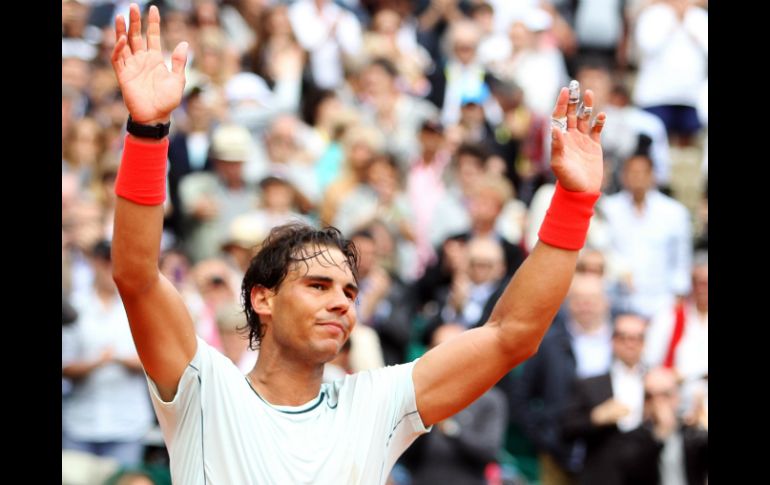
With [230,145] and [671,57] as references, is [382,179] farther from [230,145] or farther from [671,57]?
[671,57]

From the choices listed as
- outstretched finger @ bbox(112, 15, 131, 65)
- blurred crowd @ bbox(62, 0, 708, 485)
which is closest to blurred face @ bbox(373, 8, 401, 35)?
blurred crowd @ bbox(62, 0, 708, 485)

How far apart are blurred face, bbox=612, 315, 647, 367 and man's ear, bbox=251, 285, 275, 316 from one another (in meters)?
4.22

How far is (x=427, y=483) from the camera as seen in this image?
790cm

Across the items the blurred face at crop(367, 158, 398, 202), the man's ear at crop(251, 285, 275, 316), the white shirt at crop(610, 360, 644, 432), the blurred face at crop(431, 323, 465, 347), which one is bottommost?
the white shirt at crop(610, 360, 644, 432)

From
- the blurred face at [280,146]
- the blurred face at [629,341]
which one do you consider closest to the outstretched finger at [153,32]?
the blurred face at [629,341]

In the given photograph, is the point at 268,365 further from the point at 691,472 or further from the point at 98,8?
the point at 98,8

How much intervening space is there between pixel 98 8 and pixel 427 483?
646cm

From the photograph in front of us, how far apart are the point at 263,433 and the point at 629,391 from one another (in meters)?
4.37

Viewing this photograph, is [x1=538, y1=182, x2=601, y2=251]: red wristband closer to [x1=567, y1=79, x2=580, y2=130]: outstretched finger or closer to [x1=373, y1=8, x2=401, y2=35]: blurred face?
[x1=567, y1=79, x2=580, y2=130]: outstretched finger

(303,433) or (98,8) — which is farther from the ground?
(98,8)

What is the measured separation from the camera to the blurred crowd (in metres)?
7.98

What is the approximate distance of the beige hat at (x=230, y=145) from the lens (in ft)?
33.6

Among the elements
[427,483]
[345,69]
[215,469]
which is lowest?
[427,483]

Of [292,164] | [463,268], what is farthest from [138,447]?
[292,164]
